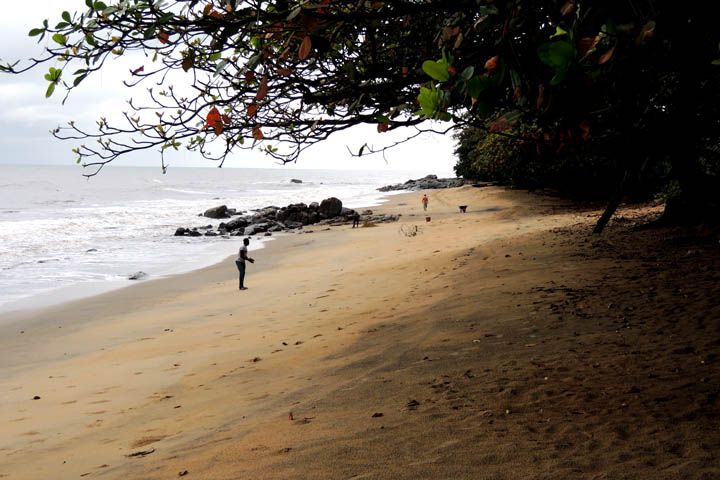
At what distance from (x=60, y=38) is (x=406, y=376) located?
434 cm

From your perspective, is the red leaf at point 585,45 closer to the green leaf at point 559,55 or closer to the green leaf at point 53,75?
the green leaf at point 559,55

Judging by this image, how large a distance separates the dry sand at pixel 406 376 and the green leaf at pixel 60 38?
3056mm

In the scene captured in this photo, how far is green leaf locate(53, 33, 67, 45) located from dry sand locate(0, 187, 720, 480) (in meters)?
3.06

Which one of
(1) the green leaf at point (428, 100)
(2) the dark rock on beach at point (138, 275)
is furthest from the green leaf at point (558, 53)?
(2) the dark rock on beach at point (138, 275)

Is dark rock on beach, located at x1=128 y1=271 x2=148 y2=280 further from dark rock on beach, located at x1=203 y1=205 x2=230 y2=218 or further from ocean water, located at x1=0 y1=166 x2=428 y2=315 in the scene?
dark rock on beach, located at x1=203 y1=205 x2=230 y2=218

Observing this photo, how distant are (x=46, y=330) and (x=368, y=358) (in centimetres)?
822

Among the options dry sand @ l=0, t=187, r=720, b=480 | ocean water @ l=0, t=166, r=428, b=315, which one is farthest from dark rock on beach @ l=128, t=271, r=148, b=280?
dry sand @ l=0, t=187, r=720, b=480

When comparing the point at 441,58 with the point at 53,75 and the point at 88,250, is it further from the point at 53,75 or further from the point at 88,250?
the point at 88,250

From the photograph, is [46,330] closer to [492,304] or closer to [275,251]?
[492,304]

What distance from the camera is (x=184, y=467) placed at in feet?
14.8


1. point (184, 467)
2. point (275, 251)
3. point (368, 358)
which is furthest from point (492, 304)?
point (275, 251)

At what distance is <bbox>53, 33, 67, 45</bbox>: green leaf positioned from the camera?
11.6 ft

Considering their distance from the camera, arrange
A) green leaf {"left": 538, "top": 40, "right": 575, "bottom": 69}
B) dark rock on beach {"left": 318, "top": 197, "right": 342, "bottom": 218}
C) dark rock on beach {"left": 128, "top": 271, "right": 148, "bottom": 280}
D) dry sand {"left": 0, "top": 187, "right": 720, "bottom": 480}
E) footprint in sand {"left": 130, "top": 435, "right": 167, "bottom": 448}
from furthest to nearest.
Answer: dark rock on beach {"left": 318, "top": 197, "right": 342, "bottom": 218} < dark rock on beach {"left": 128, "top": 271, "right": 148, "bottom": 280} < footprint in sand {"left": 130, "top": 435, "right": 167, "bottom": 448} < dry sand {"left": 0, "top": 187, "right": 720, "bottom": 480} < green leaf {"left": 538, "top": 40, "right": 575, "bottom": 69}

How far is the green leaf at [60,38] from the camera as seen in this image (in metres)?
3.55
